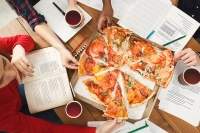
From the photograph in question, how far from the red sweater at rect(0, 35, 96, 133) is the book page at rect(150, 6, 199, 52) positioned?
613 mm

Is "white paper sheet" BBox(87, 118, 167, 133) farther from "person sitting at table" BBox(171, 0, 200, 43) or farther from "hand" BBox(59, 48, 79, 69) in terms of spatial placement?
"person sitting at table" BBox(171, 0, 200, 43)

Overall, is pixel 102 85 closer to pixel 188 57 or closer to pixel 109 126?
pixel 109 126

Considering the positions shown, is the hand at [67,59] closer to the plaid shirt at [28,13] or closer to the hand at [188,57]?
the plaid shirt at [28,13]

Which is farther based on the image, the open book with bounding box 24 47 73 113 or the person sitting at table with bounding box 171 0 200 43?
the person sitting at table with bounding box 171 0 200 43

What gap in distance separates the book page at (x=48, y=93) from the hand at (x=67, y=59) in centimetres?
6

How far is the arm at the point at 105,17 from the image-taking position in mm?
1268

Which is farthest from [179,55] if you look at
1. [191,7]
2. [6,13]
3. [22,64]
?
[6,13]

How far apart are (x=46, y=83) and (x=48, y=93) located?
0.05 meters

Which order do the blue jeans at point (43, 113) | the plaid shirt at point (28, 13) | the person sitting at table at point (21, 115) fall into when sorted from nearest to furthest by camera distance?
the person sitting at table at point (21, 115), the plaid shirt at point (28, 13), the blue jeans at point (43, 113)

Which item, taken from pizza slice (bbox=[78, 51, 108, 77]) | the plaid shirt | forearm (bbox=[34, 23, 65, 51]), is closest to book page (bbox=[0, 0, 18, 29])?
the plaid shirt

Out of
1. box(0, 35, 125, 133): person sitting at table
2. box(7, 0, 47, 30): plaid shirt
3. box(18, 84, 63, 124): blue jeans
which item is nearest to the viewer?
box(0, 35, 125, 133): person sitting at table

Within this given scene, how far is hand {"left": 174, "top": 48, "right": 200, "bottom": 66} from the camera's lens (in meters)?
1.22

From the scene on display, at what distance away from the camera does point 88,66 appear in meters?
1.31

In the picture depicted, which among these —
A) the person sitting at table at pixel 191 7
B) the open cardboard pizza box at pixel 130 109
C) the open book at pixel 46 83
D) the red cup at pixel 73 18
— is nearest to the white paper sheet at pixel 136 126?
the open cardboard pizza box at pixel 130 109
